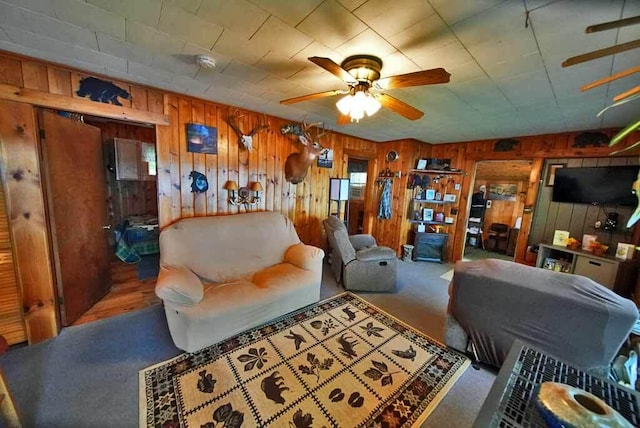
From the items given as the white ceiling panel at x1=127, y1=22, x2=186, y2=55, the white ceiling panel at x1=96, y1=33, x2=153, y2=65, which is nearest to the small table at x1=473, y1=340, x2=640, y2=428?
the white ceiling panel at x1=127, y1=22, x2=186, y2=55

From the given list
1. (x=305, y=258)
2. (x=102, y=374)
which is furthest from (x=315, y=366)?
(x=102, y=374)

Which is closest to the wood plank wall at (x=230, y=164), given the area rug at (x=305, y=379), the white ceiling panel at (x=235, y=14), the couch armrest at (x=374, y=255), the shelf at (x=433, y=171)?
the shelf at (x=433, y=171)

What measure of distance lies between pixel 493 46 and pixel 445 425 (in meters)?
2.35

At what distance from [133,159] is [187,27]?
3.57 m

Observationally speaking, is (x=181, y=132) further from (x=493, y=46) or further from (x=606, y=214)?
(x=606, y=214)

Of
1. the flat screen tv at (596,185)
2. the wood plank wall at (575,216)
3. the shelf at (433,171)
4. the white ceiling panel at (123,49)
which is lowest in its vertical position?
the wood plank wall at (575,216)

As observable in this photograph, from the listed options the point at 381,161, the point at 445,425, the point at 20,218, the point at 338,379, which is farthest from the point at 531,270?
the point at 20,218

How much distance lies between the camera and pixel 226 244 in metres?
2.72

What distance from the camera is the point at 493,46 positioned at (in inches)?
56.9

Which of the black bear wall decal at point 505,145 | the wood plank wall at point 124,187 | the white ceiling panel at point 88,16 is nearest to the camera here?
the white ceiling panel at point 88,16

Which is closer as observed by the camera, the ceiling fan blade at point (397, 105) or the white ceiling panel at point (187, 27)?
the white ceiling panel at point (187, 27)

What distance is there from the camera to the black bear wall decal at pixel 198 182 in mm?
2789

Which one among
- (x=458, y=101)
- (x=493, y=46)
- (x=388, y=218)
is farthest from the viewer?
(x=388, y=218)

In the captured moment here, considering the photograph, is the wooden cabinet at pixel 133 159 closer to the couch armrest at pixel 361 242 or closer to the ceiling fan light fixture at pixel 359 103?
the couch armrest at pixel 361 242
